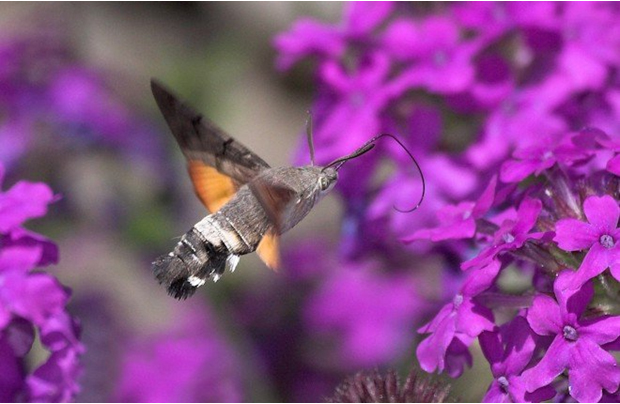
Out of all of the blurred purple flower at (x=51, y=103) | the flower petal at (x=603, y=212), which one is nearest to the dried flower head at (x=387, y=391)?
the flower petal at (x=603, y=212)

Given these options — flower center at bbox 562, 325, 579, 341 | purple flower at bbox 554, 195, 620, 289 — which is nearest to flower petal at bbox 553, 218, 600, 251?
purple flower at bbox 554, 195, 620, 289

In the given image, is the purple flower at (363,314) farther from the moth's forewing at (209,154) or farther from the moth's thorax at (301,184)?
the moth's thorax at (301,184)

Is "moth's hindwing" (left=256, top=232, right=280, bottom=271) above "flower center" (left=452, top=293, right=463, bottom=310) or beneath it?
above

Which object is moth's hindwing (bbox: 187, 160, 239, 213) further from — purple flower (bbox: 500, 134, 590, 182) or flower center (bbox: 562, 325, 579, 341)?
flower center (bbox: 562, 325, 579, 341)

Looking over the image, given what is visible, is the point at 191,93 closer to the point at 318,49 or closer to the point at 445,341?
the point at 318,49

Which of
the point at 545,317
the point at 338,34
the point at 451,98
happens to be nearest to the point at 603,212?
the point at 545,317
